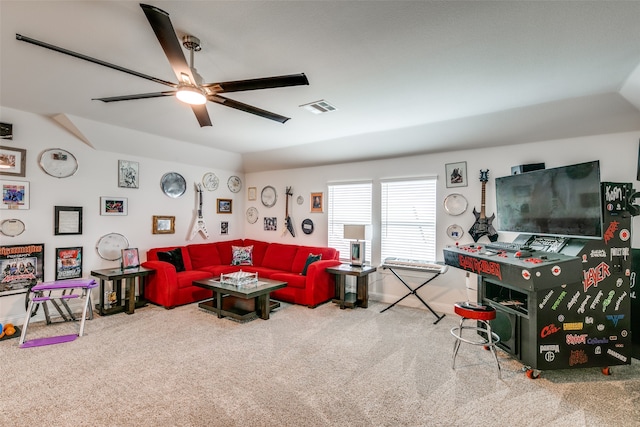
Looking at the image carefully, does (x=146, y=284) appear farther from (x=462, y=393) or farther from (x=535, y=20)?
(x=535, y=20)

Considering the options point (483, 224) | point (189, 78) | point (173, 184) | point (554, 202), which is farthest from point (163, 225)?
point (554, 202)

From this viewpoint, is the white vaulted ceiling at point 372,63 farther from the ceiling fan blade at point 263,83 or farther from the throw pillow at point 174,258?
the throw pillow at point 174,258

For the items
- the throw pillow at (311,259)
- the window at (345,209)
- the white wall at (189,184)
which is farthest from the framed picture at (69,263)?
the window at (345,209)

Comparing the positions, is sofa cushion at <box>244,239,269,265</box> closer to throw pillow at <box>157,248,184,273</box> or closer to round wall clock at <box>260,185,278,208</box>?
round wall clock at <box>260,185,278,208</box>

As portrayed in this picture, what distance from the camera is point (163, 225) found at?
5344 mm

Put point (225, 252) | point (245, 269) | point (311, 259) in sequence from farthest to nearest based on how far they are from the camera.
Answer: point (225, 252)
point (245, 269)
point (311, 259)

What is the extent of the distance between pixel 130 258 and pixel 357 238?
134 inches

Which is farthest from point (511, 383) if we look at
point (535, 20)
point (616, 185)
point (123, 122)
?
point (123, 122)

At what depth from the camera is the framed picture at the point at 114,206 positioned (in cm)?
457

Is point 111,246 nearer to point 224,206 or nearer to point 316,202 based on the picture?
point 224,206

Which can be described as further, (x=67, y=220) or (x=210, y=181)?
(x=210, y=181)

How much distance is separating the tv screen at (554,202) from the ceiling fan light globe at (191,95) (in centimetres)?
306

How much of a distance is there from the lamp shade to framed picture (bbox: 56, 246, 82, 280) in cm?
384

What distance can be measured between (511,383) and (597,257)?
1294 mm
